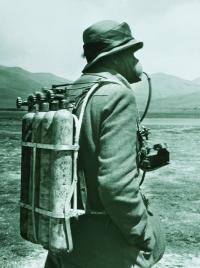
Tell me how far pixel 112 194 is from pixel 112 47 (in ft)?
2.58

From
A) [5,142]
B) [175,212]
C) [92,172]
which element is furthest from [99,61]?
[5,142]

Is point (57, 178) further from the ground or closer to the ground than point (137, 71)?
closer to the ground

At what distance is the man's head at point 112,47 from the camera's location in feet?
8.20

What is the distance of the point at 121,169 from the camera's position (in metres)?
→ 2.17

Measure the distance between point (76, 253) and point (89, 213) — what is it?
22 centimetres

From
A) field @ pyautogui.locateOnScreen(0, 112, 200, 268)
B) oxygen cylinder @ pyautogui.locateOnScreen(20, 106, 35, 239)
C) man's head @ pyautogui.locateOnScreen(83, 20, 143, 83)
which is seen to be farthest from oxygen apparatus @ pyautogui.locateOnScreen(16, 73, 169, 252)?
field @ pyautogui.locateOnScreen(0, 112, 200, 268)

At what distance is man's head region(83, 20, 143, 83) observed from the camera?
250 cm

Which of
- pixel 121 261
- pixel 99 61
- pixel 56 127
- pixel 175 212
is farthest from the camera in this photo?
pixel 175 212

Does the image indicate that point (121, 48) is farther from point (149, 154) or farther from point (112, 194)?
point (112, 194)

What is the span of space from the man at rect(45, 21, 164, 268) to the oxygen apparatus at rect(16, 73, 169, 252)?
0.10 meters

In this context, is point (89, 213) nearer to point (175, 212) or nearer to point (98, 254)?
point (98, 254)

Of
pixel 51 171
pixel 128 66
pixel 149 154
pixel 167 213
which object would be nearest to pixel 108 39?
pixel 128 66

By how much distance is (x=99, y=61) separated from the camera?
2525 mm

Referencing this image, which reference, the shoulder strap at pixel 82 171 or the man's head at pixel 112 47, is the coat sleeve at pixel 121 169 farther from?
the man's head at pixel 112 47
